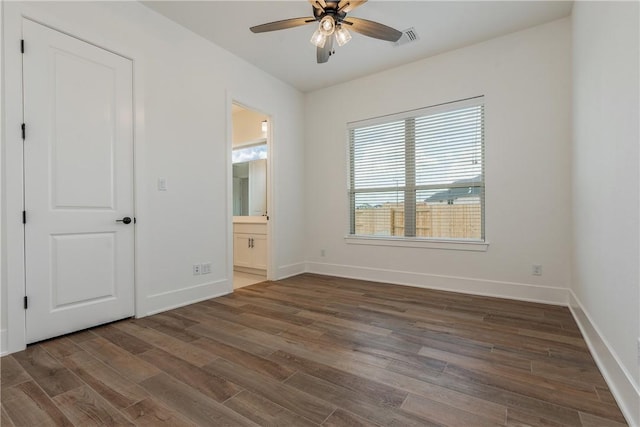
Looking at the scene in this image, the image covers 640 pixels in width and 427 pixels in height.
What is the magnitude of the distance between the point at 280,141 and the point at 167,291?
2504 millimetres

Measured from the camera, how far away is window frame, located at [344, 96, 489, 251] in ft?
11.4

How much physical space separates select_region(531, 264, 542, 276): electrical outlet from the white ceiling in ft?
8.24

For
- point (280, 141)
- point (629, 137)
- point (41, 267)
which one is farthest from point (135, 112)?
point (629, 137)

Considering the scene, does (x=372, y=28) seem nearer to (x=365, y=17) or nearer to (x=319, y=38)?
(x=319, y=38)

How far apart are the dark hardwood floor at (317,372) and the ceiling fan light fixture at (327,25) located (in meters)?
2.44

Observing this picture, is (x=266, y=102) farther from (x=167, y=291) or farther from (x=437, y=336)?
(x=437, y=336)

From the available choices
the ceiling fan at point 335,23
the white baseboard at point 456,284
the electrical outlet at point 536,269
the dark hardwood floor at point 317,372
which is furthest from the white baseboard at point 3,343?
the electrical outlet at point 536,269

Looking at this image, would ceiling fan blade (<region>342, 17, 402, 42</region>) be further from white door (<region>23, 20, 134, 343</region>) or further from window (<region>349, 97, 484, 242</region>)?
white door (<region>23, 20, 134, 343</region>)

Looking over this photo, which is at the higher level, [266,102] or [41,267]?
[266,102]

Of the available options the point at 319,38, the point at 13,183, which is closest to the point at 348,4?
the point at 319,38

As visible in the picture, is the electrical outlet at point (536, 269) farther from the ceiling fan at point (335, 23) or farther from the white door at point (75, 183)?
the white door at point (75, 183)

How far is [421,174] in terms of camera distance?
3.87 meters

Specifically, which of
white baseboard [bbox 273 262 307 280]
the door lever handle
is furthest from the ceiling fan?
white baseboard [bbox 273 262 307 280]

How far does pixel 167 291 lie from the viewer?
297cm
